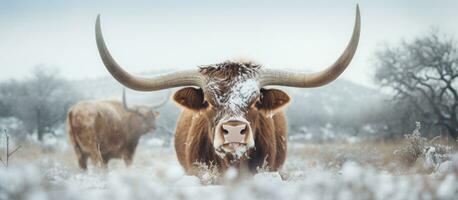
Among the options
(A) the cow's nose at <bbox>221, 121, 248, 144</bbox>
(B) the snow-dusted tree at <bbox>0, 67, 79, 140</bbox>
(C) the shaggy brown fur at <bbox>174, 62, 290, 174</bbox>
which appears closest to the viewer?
(A) the cow's nose at <bbox>221, 121, 248, 144</bbox>

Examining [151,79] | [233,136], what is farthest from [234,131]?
[151,79]

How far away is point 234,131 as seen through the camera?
4.80m

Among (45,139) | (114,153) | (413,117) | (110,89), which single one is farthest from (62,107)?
(413,117)

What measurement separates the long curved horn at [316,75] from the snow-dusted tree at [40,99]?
69.0 feet

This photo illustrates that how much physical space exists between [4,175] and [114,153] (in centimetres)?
1112

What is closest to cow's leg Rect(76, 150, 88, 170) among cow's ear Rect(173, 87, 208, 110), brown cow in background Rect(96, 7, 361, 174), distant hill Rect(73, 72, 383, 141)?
brown cow in background Rect(96, 7, 361, 174)

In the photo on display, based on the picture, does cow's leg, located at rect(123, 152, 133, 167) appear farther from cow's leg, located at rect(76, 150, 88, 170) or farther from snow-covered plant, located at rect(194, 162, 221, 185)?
snow-covered plant, located at rect(194, 162, 221, 185)

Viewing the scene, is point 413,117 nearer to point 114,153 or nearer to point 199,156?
point 114,153

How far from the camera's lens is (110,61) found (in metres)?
5.43

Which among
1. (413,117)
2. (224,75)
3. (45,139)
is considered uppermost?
(224,75)

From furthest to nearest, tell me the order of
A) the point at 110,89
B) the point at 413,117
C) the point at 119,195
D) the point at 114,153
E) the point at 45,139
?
the point at 110,89 → the point at 45,139 → the point at 413,117 → the point at 114,153 → the point at 119,195

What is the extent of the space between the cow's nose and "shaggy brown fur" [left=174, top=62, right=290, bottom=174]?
12.7 inches

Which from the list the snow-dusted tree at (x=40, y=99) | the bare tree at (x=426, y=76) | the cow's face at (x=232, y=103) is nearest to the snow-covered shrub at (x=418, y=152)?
the cow's face at (x=232, y=103)

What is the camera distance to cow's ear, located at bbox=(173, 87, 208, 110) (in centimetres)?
576
